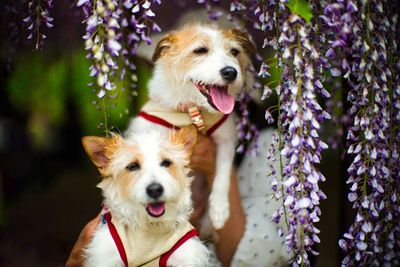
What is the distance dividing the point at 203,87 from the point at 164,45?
0.95ft

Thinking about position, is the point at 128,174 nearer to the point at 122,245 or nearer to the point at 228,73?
the point at 122,245

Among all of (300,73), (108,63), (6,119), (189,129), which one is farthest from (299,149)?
(6,119)

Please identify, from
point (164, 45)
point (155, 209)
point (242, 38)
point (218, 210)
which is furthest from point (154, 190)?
point (242, 38)

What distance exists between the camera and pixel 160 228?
2.66 metres

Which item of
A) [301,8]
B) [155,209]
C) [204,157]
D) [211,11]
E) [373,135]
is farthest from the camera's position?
[211,11]

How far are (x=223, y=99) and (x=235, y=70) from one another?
141 millimetres

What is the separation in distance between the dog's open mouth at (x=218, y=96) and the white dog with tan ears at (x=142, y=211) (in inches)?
8.3

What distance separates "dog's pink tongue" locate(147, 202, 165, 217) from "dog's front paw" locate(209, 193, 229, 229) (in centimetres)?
47

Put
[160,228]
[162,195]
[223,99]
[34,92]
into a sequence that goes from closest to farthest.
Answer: [162,195] → [160,228] → [223,99] → [34,92]

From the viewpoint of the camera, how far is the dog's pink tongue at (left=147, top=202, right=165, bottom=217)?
2.54m

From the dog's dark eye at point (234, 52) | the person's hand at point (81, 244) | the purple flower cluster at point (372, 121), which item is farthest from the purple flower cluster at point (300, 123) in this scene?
the person's hand at point (81, 244)

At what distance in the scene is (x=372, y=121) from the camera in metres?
2.70

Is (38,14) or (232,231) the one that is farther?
(232,231)

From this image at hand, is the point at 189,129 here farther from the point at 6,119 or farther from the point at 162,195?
the point at 6,119
